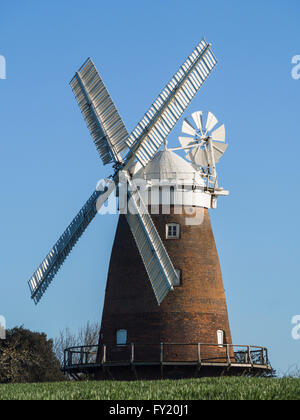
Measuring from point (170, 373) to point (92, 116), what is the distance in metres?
10.0

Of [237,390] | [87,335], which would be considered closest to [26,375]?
[87,335]

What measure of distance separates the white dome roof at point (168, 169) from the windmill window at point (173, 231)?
1837mm

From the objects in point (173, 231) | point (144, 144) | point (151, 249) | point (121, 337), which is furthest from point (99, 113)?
point (121, 337)

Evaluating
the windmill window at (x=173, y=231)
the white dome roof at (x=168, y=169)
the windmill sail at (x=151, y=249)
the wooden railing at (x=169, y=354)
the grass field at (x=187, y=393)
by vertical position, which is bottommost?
the grass field at (x=187, y=393)

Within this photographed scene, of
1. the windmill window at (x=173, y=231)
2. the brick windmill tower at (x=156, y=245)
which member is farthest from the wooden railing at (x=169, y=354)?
the windmill window at (x=173, y=231)

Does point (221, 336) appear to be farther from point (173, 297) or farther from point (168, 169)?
point (168, 169)

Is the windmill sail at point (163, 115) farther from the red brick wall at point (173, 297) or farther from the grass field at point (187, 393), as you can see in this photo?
the grass field at point (187, 393)

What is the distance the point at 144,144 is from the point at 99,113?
2928 mm

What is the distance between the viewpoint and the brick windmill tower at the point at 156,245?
96.9ft

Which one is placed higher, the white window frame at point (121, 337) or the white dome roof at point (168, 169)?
the white dome roof at point (168, 169)

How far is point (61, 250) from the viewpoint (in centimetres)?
3133

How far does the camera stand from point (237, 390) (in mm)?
21578

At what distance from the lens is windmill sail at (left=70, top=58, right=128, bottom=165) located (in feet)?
99.5
